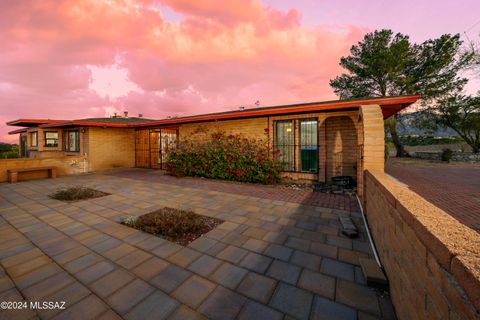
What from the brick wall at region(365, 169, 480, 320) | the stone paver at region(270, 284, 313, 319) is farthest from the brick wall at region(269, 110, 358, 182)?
the stone paver at region(270, 284, 313, 319)

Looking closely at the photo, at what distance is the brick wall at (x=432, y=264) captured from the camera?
0.63 m

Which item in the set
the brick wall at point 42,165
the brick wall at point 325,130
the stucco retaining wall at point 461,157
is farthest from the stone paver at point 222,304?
the stucco retaining wall at point 461,157

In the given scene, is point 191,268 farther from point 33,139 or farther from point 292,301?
point 33,139

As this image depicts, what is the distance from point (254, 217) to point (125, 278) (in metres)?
2.36

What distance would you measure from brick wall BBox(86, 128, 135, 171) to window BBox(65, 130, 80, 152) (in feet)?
3.95

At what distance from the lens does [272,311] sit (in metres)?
1.69

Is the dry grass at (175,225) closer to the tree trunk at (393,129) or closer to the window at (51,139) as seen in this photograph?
the window at (51,139)

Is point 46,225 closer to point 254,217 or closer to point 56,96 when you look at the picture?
point 254,217

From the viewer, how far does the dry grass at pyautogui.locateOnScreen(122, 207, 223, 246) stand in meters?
3.13

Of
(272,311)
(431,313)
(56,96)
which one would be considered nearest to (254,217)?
(272,311)

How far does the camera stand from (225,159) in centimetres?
800

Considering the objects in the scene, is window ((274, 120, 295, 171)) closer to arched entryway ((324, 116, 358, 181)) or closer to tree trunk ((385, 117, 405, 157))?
arched entryway ((324, 116, 358, 181))

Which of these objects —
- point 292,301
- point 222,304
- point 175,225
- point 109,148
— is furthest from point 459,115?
point 109,148

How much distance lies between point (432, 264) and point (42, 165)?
508 inches
